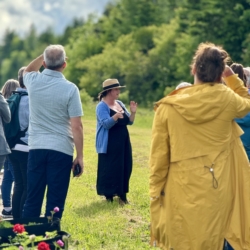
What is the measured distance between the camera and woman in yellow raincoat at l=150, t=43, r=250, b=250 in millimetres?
5883

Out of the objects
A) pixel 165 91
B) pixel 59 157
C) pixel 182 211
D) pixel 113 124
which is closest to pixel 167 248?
pixel 182 211

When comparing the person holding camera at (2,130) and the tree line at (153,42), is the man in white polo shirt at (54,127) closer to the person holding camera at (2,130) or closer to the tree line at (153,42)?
the person holding camera at (2,130)

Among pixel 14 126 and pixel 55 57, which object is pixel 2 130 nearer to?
pixel 14 126

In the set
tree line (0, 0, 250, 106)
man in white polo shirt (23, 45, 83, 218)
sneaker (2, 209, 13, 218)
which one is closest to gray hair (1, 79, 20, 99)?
sneaker (2, 209, 13, 218)

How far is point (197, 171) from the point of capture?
5879 mm

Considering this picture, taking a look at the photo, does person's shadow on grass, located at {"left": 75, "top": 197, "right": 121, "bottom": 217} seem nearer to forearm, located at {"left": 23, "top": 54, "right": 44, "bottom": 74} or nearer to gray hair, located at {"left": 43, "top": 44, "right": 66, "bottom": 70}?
forearm, located at {"left": 23, "top": 54, "right": 44, "bottom": 74}

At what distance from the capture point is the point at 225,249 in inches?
241

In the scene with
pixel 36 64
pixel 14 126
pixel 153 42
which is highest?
pixel 36 64

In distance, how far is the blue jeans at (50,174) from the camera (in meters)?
7.06

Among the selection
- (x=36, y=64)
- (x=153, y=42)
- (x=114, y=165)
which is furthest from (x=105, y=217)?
(x=153, y=42)

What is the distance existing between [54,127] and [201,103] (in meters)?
1.79

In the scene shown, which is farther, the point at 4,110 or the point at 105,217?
the point at 105,217

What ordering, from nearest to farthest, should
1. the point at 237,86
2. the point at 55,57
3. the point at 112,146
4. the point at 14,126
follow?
the point at 237,86
the point at 55,57
the point at 14,126
the point at 112,146

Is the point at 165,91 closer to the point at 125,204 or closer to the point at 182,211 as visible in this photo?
the point at 125,204
